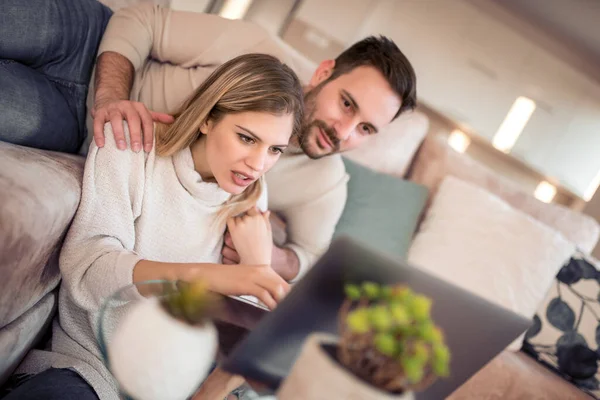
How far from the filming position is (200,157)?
3.81 ft

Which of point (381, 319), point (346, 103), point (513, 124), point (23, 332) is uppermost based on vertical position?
point (513, 124)

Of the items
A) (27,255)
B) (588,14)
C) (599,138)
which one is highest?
(588,14)

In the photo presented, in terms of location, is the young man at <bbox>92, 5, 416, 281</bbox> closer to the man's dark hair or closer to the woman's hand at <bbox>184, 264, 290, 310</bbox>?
the man's dark hair

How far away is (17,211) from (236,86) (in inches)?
19.2

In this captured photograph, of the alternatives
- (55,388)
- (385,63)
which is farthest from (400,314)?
(385,63)

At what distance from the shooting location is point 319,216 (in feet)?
5.68

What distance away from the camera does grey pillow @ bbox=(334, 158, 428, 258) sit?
195 cm

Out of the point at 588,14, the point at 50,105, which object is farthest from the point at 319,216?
the point at 588,14

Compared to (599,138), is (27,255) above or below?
below

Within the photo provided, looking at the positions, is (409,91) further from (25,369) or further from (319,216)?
(25,369)

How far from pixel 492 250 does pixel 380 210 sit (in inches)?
18.5

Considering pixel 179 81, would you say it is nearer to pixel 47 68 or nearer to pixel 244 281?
pixel 47 68

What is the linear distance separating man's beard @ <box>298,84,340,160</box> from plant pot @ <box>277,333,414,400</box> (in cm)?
104

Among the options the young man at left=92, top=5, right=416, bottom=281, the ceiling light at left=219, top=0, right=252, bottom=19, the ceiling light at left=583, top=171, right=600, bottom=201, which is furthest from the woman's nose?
the ceiling light at left=583, top=171, right=600, bottom=201
